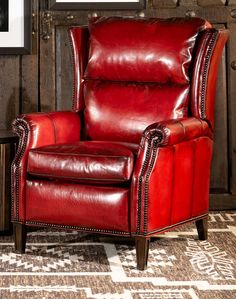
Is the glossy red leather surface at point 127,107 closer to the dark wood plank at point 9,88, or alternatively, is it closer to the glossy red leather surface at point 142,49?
the glossy red leather surface at point 142,49

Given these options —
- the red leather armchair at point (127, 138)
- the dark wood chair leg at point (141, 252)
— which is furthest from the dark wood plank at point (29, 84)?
the dark wood chair leg at point (141, 252)

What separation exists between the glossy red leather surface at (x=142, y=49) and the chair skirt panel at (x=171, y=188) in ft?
1.35

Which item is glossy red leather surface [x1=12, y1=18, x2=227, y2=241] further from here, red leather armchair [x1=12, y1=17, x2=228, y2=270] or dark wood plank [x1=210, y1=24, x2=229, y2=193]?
dark wood plank [x1=210, y1=24, x2=229, y2=193]

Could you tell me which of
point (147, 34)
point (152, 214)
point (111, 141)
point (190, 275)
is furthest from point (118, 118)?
point (190, 275)

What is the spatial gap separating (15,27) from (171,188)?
1719 millimetres

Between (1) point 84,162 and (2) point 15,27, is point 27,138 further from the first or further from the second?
(2) point 15,27

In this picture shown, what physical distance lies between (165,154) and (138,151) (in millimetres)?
123

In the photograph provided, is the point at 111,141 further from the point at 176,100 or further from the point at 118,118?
the point at 176,100

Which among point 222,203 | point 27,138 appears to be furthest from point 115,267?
point 222,203

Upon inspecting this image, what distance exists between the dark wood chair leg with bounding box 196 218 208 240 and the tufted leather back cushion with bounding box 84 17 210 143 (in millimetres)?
522

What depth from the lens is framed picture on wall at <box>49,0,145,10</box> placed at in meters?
4.49

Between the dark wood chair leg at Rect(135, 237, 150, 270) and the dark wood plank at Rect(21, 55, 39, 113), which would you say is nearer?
the dark wood chair leg at Rect(135, 237, 150, 270)

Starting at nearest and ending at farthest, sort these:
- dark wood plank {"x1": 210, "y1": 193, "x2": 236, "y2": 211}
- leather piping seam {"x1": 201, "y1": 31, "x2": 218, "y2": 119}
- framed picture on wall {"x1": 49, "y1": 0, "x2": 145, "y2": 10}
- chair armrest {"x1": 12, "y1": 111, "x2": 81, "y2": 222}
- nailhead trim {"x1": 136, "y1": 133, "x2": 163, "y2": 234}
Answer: nailhead trim {"x1": 136, "y1": 133, "x2": 163, "y2": 234} < chair armrest {"x1": 12, "y1": 111, "x2": 81, "y2": 222} < leather piping seam {"x1": 201, "y1": 31, "x2": 218, "y2": 119} < framed picture on wall {"x1": 49, "y1": 0, "x2": 145, "y2": 10} < dark wood plank {"x1": 210, "y1": 193, "x2": 236, "y2": 211}

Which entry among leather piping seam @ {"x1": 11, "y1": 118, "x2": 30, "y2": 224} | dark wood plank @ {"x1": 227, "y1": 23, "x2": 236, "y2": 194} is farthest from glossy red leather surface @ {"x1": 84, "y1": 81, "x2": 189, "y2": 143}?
dark wood plank @ {"x1": 227, "y1": 23, "x2": 236, "y2": 194}
